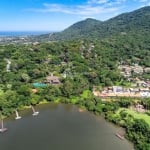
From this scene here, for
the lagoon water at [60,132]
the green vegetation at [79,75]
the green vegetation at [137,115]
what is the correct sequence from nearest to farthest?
1. the lagoon water at [60,132]
2. the green vegetation at [137,115]
3. the green vegetation at [79,75]

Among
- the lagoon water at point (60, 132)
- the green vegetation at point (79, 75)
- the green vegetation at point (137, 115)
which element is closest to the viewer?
the lagoon water at point (60, 132)

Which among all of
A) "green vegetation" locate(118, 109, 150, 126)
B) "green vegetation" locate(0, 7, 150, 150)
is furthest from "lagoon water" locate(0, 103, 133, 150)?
"green vegetation" locate(118, 109, 150, 126)

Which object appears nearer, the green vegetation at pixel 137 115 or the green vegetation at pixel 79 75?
the green vegetation at pixel 137 115

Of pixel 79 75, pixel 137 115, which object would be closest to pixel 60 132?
pixel 137 115

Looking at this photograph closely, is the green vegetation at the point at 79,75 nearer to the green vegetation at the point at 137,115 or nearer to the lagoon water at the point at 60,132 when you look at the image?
the green vegetation at the point at 137,115

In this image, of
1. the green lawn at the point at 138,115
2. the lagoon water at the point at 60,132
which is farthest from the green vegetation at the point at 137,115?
the lagoon water at the point at 60,132

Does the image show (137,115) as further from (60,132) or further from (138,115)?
(60,132)

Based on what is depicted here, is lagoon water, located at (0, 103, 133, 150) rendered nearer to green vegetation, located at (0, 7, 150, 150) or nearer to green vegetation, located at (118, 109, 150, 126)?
green vegetation, located at (0, 7, 150, 150)

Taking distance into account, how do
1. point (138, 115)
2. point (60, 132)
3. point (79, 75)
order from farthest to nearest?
point (79, 75) < point (138, 115) < point (60, 132)

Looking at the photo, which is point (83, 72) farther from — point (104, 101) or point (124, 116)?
point (124, 116)
